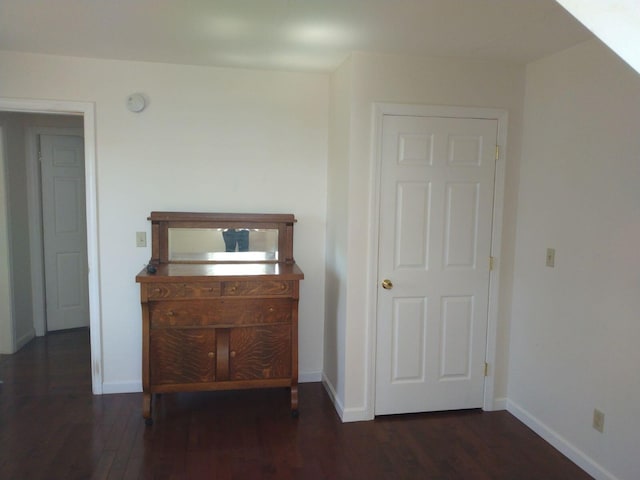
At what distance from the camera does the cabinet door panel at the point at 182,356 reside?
2.88 m

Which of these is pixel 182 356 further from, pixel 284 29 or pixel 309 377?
pixel 284 29

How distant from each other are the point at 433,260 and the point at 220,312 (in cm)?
141

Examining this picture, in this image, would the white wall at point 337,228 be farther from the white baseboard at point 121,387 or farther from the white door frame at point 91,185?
the white door frame at point 91,185

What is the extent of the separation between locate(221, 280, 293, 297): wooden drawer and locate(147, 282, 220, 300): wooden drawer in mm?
67

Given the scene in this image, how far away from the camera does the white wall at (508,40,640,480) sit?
7.41 ft

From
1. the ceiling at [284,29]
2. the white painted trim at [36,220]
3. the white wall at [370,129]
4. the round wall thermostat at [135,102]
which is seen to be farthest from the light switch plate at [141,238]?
the white painted trim at [36,220]

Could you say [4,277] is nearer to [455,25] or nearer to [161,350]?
[161,350]

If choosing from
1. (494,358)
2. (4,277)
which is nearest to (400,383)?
(494,358)

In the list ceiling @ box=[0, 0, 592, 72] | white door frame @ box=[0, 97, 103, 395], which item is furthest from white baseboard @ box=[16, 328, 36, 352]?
ceiling @ box=[0, 0, 592, 72]

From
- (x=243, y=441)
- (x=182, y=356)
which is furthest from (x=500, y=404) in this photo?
(x=182, y=356)

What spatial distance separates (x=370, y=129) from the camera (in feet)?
9.36

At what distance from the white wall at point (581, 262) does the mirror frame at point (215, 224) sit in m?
1.60

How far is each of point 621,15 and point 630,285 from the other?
147 centimetres

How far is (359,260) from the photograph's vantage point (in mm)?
2926
